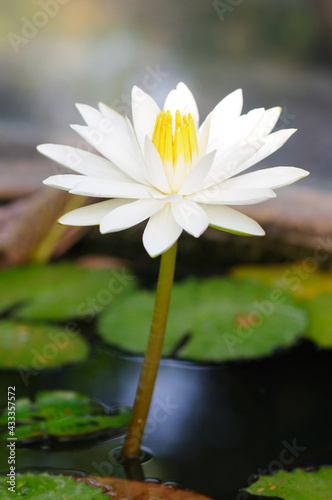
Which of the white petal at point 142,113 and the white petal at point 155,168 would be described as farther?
the white petal at point 142,113

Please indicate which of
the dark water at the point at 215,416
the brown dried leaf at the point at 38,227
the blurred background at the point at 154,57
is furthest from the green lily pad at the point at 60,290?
the blurred background at the point at 154,57

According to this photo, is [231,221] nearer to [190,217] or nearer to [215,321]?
[190,217]

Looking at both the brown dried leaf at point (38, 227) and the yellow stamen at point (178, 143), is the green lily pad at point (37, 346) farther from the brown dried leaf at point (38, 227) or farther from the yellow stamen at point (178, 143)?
the yellow stamen at point (178, 143)

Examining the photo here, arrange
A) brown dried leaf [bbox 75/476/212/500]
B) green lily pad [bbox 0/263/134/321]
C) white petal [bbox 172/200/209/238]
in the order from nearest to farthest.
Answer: white petal [bbox 172/200/209/238] < brown dried leaf [bbox 75/476/212/500] < green lily pad [bbox 0/263/134/321]

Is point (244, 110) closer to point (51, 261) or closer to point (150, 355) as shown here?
point (51, 261)

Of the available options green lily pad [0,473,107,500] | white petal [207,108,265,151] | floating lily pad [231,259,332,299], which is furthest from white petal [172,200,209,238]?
floating lily pad [231,259,332,299]

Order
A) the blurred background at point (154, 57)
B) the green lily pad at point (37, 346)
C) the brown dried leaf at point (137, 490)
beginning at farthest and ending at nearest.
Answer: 1. the blurred background at point (154, 57)
2. the green lily pad at point (37, 346)
3. the brown dried leaf at point (137, 490)

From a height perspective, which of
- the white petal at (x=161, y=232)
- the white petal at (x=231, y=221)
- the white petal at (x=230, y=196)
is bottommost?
the white petal at (x=161, y=232)

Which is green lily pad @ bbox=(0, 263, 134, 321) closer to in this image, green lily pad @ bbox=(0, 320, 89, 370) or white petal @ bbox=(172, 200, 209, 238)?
green lily pad @ bbox=(0, 320, 89, 370)
